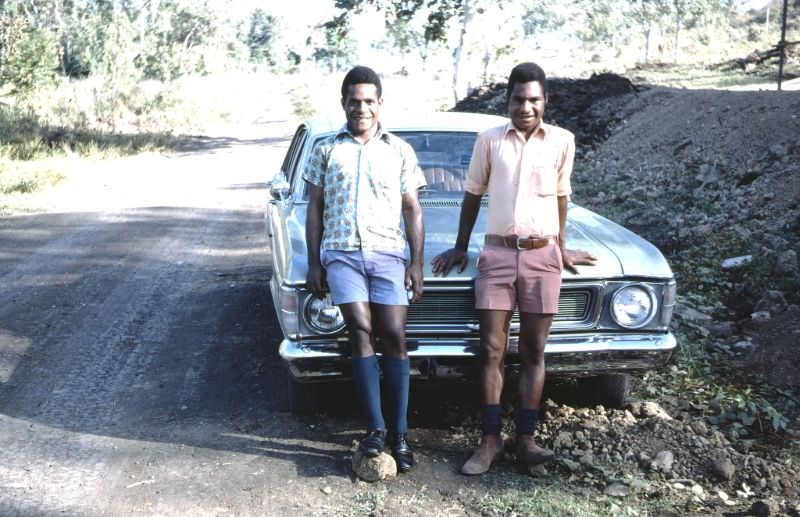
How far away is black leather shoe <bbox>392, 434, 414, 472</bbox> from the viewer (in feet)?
12.7

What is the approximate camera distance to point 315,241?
3.88 metres

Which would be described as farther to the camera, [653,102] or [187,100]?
[187,100]

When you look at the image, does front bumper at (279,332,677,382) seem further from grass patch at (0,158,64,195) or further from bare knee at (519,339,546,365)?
grass patch at (0,158,64,195)

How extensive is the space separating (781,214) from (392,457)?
5762mm

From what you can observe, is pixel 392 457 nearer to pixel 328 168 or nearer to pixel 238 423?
pixel 238 423

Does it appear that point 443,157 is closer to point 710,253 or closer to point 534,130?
point 534,130

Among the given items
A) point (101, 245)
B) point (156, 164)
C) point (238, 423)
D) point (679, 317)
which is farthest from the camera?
point (156, 164)

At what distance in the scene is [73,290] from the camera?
23.8 ft

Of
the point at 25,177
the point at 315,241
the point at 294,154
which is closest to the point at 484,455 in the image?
the point at 315,241

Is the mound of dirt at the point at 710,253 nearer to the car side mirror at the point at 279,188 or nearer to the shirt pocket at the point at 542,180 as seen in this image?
the shirt pocket at the point at 542,180

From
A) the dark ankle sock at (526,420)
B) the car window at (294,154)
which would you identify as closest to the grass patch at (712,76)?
the car window at (294,154)

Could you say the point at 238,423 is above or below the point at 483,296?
below

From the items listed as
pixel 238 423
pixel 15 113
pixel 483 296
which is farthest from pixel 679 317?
pixel 15 113

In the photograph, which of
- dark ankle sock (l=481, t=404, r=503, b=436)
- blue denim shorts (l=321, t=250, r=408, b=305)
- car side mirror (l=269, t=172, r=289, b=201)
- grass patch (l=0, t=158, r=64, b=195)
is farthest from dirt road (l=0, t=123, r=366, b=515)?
grass patch (l=0, t=158, r=64, b=195)
